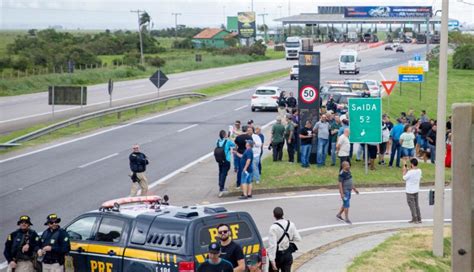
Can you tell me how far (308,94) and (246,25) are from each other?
5861 inches

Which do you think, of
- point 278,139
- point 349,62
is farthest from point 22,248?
point 349,62

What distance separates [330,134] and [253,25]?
497 feet

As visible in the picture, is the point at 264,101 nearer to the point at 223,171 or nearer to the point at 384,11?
the point at 223,171

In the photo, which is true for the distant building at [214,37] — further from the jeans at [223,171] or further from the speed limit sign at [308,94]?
the jeans at [223,171]

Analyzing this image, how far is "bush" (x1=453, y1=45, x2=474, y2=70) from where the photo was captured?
85.1 meters

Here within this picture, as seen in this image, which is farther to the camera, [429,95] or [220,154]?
[429,95]

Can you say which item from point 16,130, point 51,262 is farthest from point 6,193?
point 16,130

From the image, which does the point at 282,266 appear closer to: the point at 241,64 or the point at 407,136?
the point at 407,136

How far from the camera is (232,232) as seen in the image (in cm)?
1277

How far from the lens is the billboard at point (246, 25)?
174 meters

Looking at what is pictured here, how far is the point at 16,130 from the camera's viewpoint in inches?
1564

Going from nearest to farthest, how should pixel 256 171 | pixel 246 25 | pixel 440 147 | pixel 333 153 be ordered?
1. pixel 440 147
2. pixel 256 171
3. pixel 333 153
4. pixel 246 25

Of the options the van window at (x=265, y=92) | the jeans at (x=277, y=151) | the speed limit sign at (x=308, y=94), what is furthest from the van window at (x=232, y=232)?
the van window at (x=265, y=92)

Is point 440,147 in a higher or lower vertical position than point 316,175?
higher
